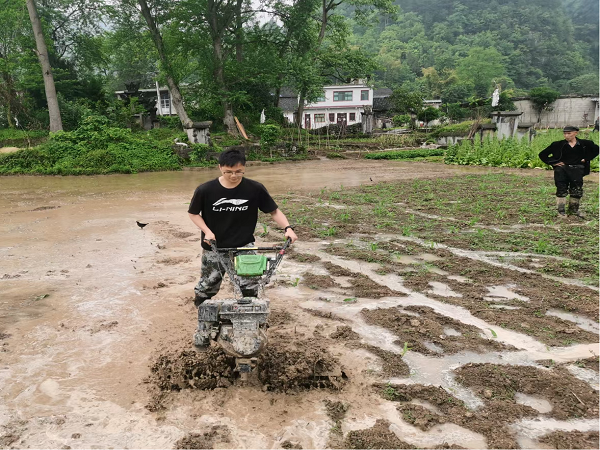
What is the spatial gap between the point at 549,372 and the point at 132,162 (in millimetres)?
23125

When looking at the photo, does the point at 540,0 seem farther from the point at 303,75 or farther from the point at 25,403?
the point at 25,403

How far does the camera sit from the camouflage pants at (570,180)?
30.1 feet

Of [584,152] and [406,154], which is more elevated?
[584,152]

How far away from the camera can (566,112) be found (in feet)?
158

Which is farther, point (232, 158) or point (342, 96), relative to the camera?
point (342, 96)

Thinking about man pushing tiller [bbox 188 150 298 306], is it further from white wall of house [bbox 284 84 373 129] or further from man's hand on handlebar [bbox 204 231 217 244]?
white wall of house [bbox 284 84 373 129]

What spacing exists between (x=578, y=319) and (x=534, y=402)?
1.92 meters

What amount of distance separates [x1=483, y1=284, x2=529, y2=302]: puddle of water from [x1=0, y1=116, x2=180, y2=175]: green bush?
20.5 metres

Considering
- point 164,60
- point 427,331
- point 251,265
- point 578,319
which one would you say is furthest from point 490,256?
point 164,60

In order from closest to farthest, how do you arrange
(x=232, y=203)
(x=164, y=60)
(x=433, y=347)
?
(x=232, y=203)
(x=433, y=347)
(x=164, y=60)

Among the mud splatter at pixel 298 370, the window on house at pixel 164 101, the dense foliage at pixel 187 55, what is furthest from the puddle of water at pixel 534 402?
the window on house at pixel 164 101

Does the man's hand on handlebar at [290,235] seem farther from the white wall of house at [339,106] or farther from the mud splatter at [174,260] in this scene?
the white wall of house at [339,106]

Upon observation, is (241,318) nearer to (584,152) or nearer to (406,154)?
(584,152)

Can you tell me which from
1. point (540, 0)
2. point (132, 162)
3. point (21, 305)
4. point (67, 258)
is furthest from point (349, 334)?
point (540, 0)
